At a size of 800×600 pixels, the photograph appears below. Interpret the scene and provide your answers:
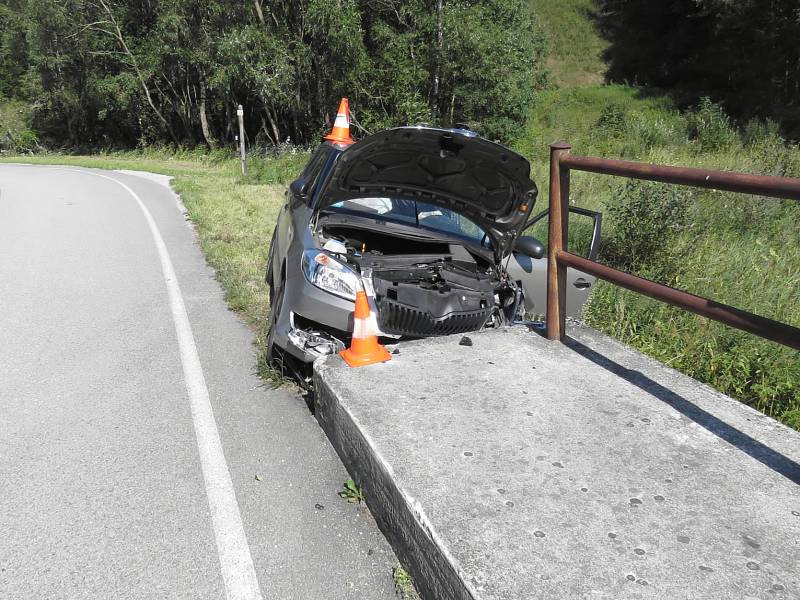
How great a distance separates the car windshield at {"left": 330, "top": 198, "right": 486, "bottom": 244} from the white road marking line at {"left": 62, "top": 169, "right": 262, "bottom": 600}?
182cm

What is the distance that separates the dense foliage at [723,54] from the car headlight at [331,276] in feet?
73.1

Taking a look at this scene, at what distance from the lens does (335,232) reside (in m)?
5.36

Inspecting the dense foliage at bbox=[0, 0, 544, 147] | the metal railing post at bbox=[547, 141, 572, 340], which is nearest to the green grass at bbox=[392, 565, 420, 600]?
the metal railing post at bbox=[547, 141, 572, 340]

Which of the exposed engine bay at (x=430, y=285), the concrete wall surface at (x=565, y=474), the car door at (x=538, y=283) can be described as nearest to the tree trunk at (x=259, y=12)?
the exposed engine bay at (x=430, y=285)

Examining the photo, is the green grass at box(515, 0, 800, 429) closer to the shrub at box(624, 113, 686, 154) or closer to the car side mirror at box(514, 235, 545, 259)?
the shrub at box(624, 113, 686, 154)

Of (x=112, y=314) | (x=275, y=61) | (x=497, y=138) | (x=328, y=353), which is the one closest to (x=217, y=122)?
(x=275, y=61)

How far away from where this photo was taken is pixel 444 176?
4.80m

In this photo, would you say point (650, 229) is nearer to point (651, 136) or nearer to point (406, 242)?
point (406, 242)

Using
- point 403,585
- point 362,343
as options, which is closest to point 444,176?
point 362,343

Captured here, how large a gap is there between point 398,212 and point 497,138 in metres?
22.2

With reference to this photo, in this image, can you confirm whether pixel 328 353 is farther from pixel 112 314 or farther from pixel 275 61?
pixel 275 61

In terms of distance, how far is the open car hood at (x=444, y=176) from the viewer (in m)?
4.38

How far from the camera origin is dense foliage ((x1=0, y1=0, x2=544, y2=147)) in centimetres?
2386

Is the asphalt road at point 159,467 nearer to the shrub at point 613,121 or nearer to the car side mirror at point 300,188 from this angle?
the car side mirror at point 300,188
